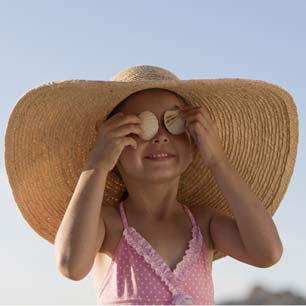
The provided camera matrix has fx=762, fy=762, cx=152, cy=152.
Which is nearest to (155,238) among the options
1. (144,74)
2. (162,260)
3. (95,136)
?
(162,260)

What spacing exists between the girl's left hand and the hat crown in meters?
0.18

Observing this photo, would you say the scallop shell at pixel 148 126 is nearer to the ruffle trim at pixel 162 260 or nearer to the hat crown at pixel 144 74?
the hat crown at pixel 144 74

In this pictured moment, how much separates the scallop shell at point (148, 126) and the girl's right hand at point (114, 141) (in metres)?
0.02

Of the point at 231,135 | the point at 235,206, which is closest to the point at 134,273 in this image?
the point at 235,206

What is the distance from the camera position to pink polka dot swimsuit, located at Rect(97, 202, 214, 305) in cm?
271

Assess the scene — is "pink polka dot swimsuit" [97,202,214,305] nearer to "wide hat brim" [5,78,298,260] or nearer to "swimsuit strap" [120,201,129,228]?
"swimsuit strap" [120,201,129,228]

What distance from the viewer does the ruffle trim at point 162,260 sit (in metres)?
2.73

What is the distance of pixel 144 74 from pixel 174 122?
269 mm

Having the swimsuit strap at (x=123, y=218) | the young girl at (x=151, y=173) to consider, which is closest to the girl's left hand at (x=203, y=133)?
the young girl at (x=151, y=173)

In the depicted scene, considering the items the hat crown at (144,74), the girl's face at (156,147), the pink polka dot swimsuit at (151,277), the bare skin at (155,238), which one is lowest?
the pink polka dot swimsuit at (151,277)

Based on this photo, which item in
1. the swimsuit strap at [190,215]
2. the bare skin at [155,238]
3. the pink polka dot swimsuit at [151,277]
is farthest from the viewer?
the swimsuit strap at [190,215]

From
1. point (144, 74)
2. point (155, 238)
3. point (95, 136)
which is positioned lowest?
point (155, 238)

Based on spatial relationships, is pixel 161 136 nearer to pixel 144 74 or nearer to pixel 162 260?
pixel 144 74

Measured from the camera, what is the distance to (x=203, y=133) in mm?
2789
